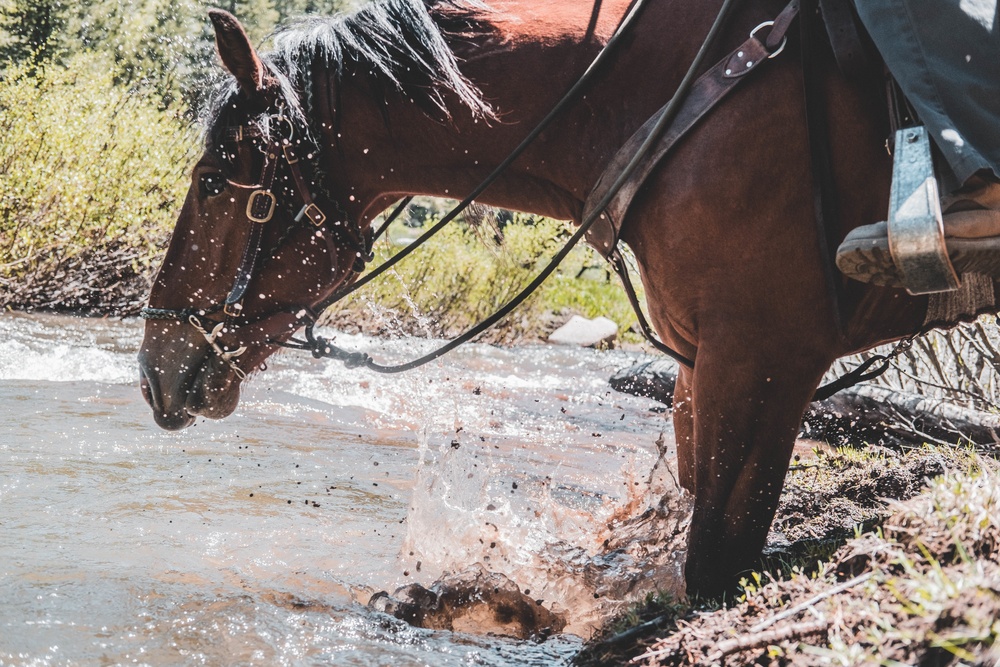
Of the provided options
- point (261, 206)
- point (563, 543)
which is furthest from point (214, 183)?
point (563, 543)

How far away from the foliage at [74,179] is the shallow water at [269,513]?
215 centimetres

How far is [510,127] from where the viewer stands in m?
2.80

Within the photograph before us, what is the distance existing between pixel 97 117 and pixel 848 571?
12.0m

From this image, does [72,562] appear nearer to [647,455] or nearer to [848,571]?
[848,571]

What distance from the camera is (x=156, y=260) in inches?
491

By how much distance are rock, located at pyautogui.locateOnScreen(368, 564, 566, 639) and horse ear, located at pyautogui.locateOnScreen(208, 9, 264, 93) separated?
1772 mm

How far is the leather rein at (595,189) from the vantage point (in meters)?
2.41

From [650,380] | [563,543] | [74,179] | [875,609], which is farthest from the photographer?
[650,380]

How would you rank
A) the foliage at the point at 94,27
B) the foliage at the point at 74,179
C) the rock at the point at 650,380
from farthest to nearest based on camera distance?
the foliage at the point at 94,27 → the rock at the point at 650,380 → the foliage at the point at 74,179

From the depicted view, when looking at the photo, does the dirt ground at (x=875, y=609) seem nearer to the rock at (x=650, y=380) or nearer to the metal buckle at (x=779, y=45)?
the metal buckle at (x=779, y=45)

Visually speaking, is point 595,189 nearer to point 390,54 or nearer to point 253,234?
point 390,54

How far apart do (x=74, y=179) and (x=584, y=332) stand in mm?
9391

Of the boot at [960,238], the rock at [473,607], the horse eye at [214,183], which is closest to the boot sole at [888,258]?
the boot at [960,238]

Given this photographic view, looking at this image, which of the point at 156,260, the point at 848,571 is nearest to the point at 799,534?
the point at 848,571
